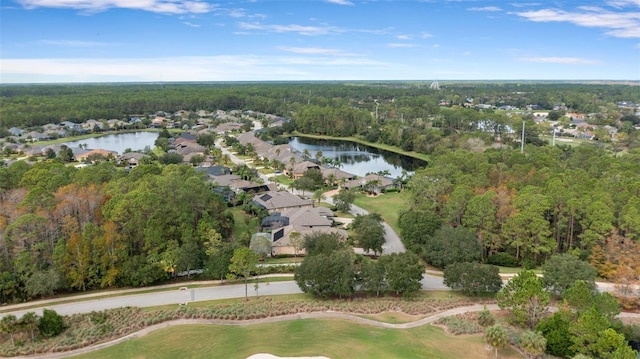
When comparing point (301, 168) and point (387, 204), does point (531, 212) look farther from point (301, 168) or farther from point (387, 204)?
point (301, 168)

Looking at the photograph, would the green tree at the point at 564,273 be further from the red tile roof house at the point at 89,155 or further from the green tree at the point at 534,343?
the red tile roof house at the point at 89,155

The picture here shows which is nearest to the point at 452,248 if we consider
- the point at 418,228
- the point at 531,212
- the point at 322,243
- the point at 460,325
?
the point at 418,228

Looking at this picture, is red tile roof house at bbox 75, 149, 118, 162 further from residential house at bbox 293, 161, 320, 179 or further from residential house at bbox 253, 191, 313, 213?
residential house at bbox 253, 191, 313, 213

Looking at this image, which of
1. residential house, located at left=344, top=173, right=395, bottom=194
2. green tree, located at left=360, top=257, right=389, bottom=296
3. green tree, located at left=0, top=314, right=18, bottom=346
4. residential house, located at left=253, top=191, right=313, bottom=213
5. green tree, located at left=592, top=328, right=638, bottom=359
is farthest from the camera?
residential house, located at left=344, top=173, right=395, bottom=194

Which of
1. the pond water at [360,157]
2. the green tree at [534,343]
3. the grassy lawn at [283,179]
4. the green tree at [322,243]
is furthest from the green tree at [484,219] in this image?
the pond water at [360,157]

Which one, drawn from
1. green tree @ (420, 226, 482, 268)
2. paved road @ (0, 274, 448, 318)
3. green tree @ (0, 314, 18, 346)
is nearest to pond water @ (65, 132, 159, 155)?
paved road @ (0, 274, 448, 318)

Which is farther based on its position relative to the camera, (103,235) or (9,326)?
(103,235)
